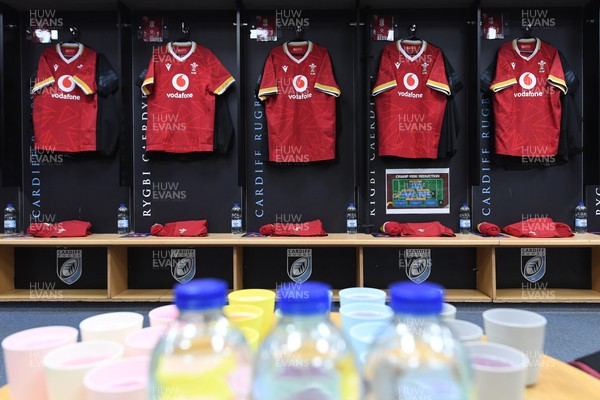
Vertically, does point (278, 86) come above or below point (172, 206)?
above

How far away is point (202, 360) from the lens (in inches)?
21.6

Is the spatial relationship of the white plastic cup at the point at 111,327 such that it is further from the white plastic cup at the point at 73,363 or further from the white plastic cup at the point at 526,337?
the white plastic cup at the point at 526,337

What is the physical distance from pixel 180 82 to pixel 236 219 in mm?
1163

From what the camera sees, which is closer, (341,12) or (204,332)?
(204,332)

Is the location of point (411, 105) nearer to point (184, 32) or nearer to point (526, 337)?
point (184, 32)

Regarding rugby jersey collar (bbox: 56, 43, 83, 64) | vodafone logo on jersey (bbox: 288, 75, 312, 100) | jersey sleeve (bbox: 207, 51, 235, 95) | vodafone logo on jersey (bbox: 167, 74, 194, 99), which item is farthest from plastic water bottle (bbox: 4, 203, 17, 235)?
vodafone logo on jersey (bbox: 288, 75, 312, 100)

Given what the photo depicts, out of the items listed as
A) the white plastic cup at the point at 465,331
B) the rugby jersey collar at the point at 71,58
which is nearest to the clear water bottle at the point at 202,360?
the white plastic cup at the point at 465,331

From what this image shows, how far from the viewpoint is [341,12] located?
3650 mm

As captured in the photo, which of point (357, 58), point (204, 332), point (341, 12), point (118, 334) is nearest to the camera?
point (204, 332)

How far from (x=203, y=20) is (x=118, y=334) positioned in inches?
135

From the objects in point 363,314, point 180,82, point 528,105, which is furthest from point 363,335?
point 528,105

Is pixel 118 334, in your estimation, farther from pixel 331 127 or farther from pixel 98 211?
pixel 98 211

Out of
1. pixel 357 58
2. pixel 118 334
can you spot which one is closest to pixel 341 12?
pixel 357 58

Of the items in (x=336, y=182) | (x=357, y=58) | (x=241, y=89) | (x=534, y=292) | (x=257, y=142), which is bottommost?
(x=534, y=292)
